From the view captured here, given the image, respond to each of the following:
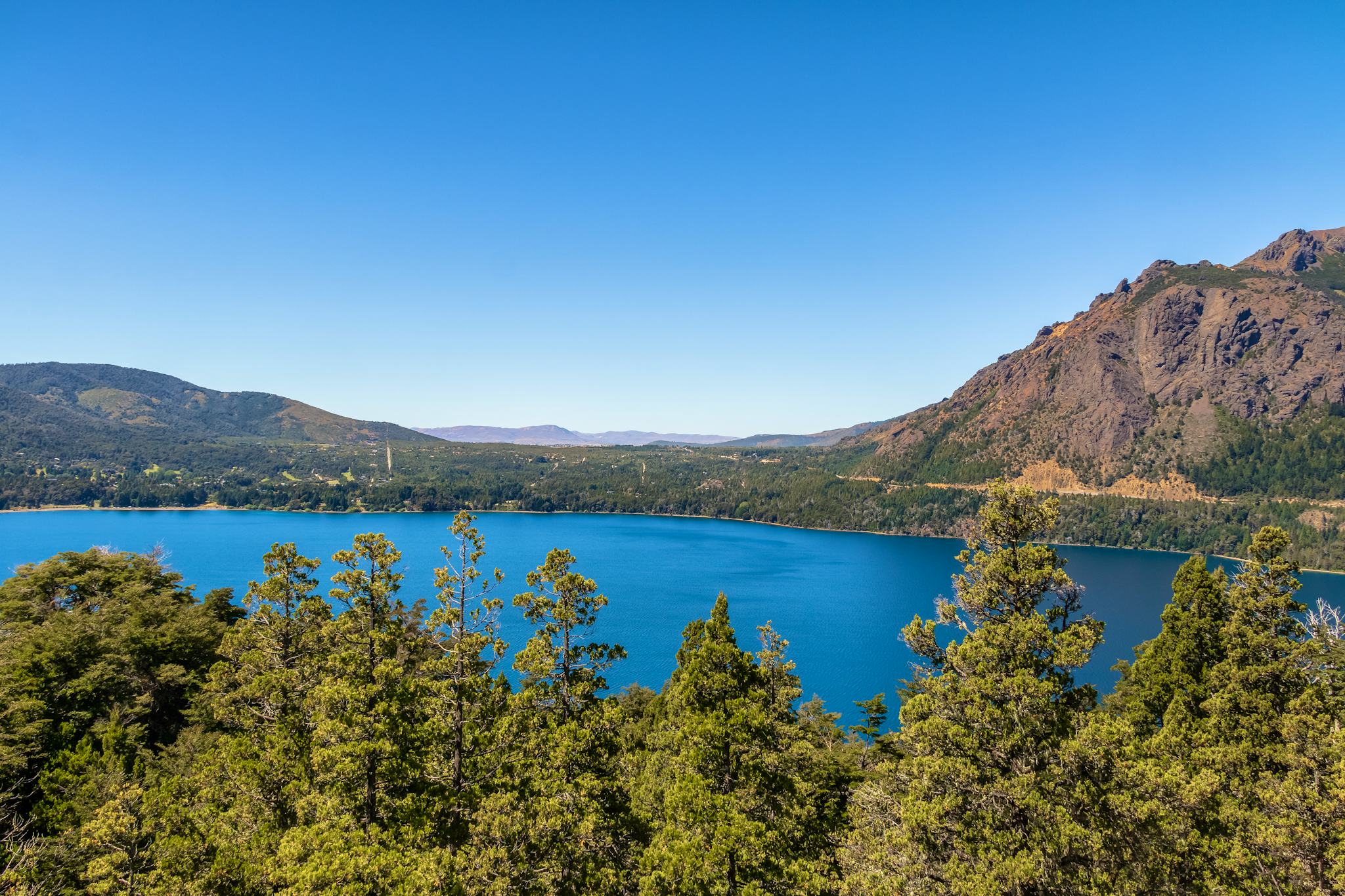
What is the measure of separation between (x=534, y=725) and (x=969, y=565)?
570 inches

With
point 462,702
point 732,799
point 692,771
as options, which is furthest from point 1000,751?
point 462,702

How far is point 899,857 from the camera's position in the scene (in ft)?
55.0

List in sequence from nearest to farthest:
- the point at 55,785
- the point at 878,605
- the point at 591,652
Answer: the point at 591,652 < the point at 55,785 < the point at 878,605

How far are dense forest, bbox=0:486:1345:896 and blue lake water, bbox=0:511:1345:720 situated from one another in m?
52.0

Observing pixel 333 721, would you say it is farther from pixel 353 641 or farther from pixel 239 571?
pixel 239 571

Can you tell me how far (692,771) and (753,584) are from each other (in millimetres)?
126210

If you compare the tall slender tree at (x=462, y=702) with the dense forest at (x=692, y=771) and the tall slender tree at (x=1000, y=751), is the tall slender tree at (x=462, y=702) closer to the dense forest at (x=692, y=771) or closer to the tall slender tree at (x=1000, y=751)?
the dense forest at (x=692, y=771)

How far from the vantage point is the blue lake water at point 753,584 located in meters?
91.8

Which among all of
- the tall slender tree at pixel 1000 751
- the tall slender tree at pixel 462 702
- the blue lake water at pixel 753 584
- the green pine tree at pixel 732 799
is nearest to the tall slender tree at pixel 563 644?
the tall slender tree at pixel 462 702

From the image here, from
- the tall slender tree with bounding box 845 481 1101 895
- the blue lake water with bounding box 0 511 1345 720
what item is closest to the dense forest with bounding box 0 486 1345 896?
the tall slender tree with bounding box 845 481 1101 895

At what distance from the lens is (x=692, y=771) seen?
20.2 metres

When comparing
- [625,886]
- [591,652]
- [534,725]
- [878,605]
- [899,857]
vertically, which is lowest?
[878,605]

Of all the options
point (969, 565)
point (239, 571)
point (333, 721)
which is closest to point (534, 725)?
point (333, 721)

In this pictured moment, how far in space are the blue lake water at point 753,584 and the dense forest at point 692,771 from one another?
52.0 meters
